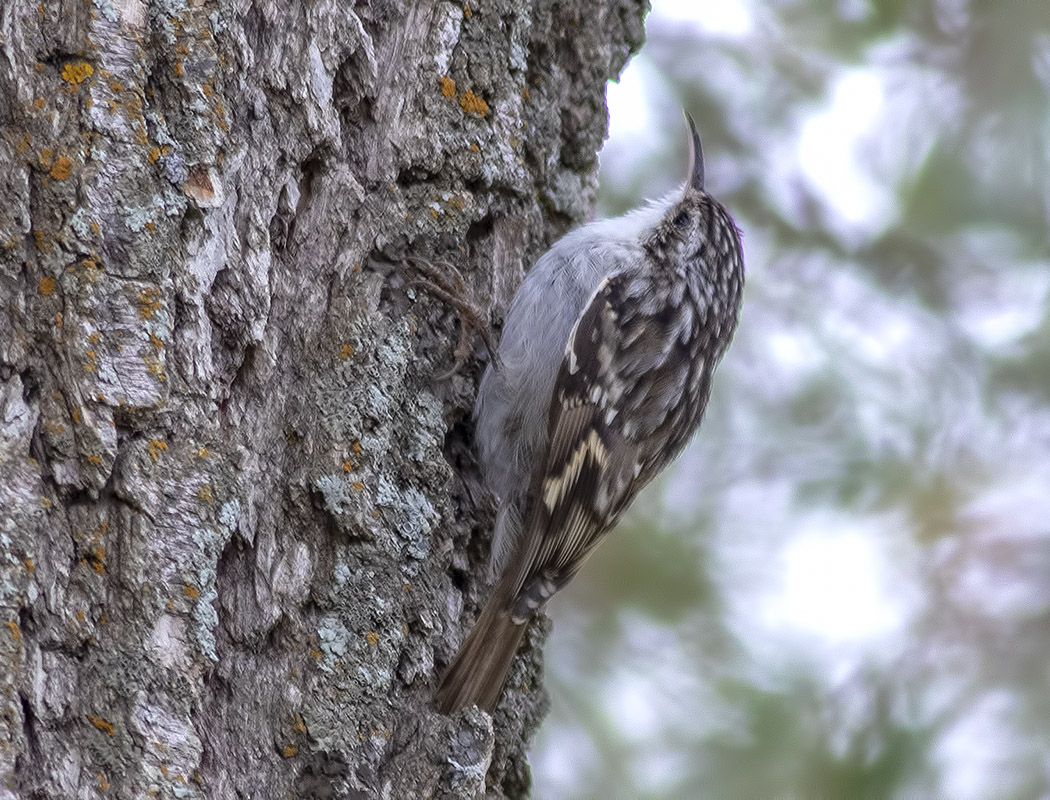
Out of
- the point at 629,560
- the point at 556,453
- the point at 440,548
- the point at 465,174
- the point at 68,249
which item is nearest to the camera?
the point at 68,249

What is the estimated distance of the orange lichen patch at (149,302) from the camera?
5.08ft

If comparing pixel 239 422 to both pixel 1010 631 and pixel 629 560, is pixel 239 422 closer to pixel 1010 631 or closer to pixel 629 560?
pixel 629 560

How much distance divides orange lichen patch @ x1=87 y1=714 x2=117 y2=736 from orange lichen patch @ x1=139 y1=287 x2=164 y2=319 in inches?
20.1

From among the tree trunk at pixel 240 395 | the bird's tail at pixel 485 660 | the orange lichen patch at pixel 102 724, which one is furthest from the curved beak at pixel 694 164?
the orange lichen patch at pixel 102 724

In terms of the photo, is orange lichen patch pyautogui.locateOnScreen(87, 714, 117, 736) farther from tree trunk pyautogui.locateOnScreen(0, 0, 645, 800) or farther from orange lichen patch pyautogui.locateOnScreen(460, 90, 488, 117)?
orange lichen patch pyautogui.locateOnScreen(460, 90, 488, 117)

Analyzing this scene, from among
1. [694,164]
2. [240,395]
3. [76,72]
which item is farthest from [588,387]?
[76,72]

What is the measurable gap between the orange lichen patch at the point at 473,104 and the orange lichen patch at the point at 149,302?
728mm

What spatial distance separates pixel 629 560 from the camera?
349 cm

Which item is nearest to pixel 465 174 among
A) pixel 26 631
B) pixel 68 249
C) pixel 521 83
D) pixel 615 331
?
pixel 521 83

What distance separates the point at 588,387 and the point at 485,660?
67 cm

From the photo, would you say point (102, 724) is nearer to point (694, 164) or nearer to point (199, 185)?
point (199, 185)

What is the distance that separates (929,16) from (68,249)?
303cm

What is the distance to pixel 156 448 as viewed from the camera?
1.56 m

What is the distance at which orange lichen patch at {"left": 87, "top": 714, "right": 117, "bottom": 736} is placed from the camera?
57.1 inches
